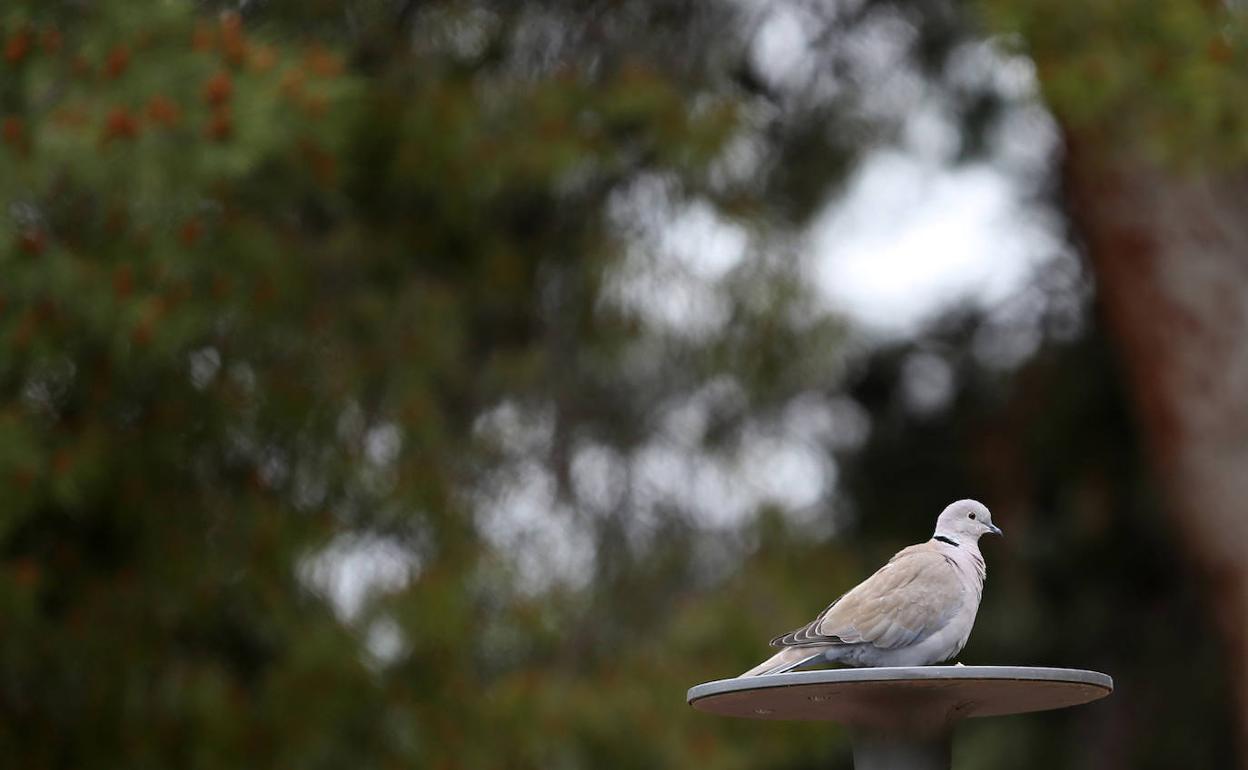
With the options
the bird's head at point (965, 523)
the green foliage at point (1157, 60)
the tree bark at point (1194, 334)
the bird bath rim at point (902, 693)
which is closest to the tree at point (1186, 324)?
the tree bark at point (1194, 334)

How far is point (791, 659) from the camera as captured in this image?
2479mm

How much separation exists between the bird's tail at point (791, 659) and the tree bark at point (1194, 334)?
4880 mm

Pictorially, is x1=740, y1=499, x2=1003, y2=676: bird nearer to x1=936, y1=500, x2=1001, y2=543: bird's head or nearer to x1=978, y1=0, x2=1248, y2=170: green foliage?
x1=936, y1=500, x2=1001, y2=543: bird's head

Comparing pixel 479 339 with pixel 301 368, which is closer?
pixel 301 368

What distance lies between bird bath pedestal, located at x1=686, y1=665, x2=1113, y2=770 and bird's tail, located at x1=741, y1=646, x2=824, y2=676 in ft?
0.19

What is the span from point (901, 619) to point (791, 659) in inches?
6.8

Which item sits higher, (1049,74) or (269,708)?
(1049,74)

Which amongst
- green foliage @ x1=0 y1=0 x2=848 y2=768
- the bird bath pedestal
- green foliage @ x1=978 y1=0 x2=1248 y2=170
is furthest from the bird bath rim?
green foliage @ x1=978 y1=0 x2=1248 y2=170

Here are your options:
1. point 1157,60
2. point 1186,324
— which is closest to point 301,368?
point 1157,60

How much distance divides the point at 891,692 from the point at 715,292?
15.8 feet

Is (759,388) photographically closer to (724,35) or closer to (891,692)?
(724,35)

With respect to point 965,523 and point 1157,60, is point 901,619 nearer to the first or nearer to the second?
point 965,523

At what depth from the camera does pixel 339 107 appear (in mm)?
5719

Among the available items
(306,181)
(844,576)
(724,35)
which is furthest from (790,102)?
(306,181)
